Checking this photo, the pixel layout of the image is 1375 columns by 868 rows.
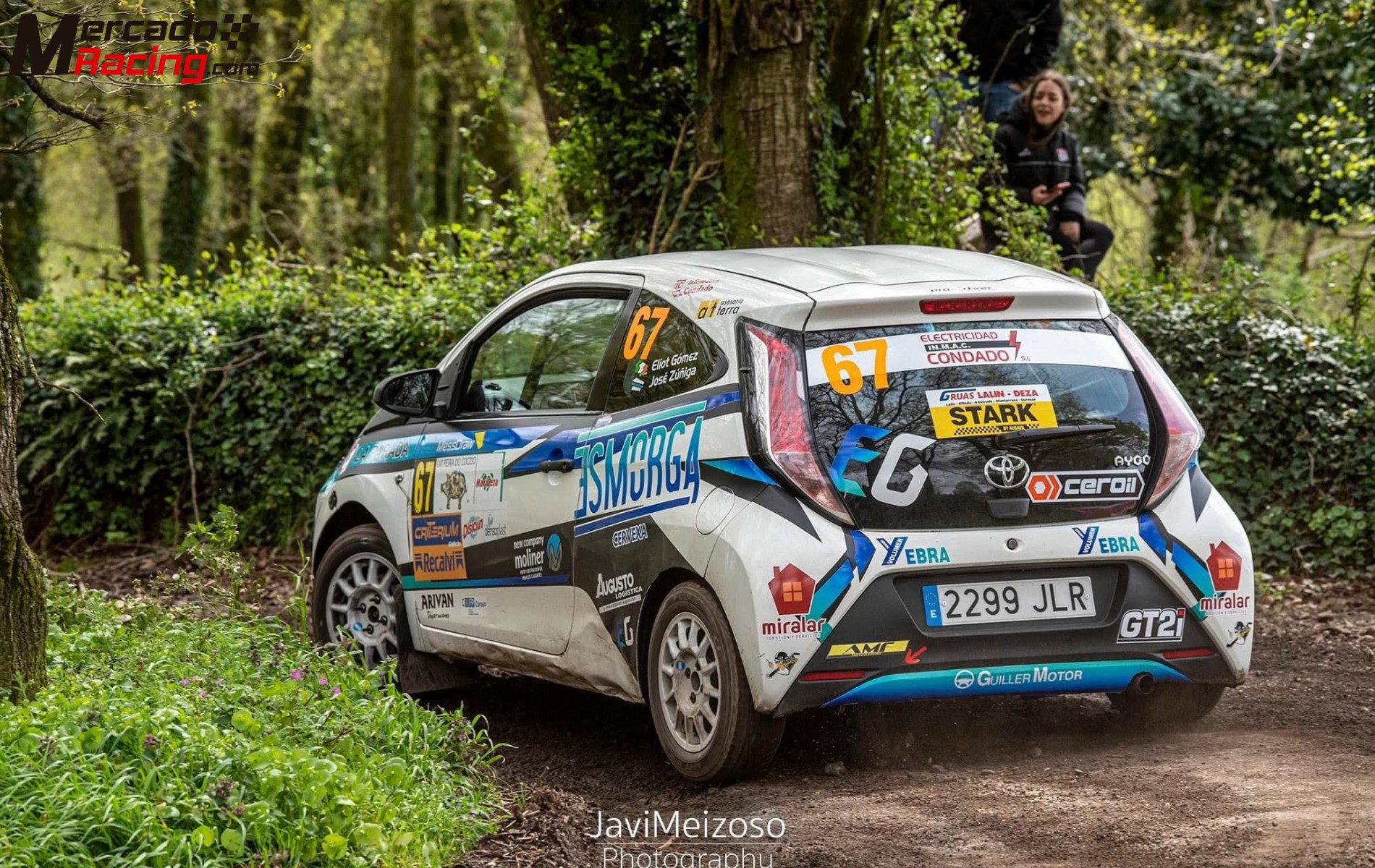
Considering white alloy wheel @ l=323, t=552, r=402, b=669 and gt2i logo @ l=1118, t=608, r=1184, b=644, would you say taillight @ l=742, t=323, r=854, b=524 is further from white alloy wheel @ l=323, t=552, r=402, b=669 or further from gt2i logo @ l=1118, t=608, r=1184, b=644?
white alloy wheel @ l=323, t=552, r=402, b=669

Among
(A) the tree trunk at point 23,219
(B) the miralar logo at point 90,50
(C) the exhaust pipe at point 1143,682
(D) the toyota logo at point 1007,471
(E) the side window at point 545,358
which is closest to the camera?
(D) the toyota logo at point 1007,471

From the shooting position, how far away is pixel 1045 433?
525cm

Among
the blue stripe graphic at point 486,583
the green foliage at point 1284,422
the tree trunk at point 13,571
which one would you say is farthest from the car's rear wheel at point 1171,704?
the tree trunk at point 13,571

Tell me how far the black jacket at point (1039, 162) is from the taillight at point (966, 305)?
619 cm

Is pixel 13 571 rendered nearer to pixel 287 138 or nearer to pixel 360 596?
pixel 360 596

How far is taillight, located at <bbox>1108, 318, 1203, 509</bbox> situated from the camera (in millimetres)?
5371

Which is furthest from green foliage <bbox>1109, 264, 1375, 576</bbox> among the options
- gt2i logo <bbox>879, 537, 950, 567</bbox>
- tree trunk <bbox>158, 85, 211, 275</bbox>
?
tree trunk <bbox>158, 85, 211, 275</bbox>

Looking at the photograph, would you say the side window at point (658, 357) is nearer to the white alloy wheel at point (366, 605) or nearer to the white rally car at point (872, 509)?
the white rally car at point (872, 509)

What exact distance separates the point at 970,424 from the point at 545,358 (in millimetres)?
2032

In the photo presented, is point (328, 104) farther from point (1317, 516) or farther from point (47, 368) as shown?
point (1317, 516)

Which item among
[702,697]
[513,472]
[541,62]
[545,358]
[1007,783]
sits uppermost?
[541,62]

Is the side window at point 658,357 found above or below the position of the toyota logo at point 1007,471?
above

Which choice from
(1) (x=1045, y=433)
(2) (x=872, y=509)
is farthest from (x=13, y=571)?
(1) (x=1045, y=433)

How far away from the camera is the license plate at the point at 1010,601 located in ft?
16.8
